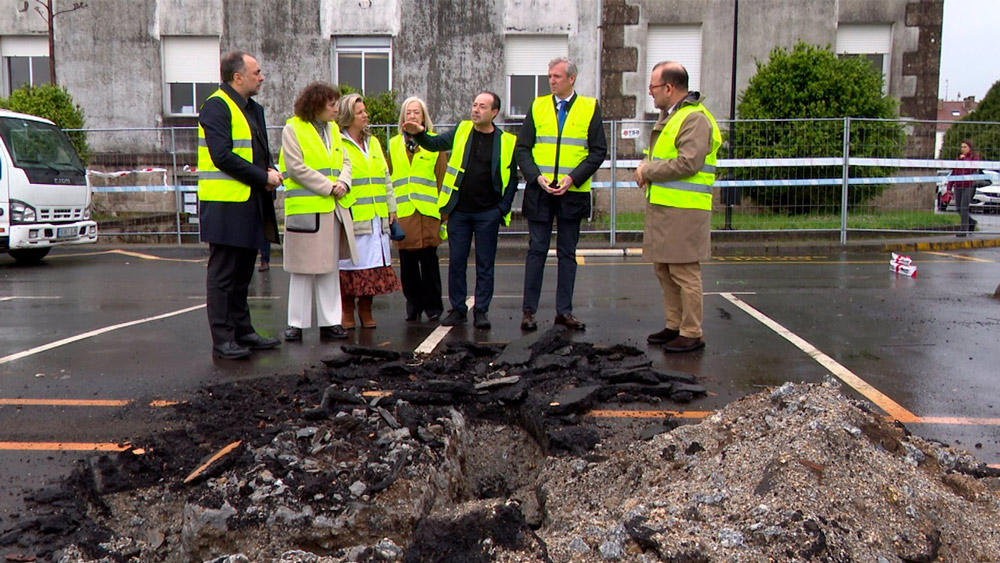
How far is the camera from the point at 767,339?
728cm

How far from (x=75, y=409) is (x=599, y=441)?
3091 mm

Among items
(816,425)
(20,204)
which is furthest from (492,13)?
(816,425)

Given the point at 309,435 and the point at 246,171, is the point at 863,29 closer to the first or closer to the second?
the point at 246,171

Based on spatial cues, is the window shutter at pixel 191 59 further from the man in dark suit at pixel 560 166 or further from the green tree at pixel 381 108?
the man in dark suit at pixel 560 166

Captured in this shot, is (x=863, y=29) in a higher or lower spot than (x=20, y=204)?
higher

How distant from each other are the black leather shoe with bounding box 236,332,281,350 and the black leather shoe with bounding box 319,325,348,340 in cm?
46

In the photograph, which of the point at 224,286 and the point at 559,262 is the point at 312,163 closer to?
the point at 224,286

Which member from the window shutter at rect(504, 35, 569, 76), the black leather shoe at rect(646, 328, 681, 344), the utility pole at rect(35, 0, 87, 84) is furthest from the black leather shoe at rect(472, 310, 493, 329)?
the utility pole at rect(35, 0, 87, 84)

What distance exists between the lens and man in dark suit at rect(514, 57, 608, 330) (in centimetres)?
754

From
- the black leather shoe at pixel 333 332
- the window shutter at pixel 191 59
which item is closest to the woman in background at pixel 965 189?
the black leather shoe at pixel 333 332

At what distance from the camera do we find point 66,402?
5.47 meters

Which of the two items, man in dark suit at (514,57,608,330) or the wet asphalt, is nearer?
the wet asphalt

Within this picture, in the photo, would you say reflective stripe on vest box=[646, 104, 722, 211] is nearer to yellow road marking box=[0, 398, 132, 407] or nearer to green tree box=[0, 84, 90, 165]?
yellow road marking box=[0, 398, 132, 407]

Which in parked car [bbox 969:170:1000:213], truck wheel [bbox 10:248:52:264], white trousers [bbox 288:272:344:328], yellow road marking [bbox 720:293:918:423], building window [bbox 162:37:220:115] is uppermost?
building window [bbox 162:37:220:115]
